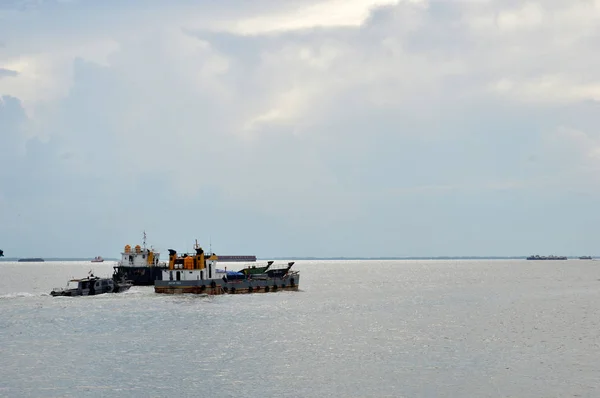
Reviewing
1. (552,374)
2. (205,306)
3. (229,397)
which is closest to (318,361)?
(229,397)

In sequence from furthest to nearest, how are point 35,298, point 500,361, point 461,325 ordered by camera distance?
point 35,298 → point 461,325 → point 500,361

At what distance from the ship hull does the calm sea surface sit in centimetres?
550

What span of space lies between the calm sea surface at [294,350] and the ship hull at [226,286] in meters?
5.50

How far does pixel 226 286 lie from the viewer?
109062mm

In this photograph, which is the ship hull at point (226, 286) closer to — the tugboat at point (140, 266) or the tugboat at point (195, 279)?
the tugboat at point (195, 279)

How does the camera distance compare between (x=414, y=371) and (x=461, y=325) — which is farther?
(x=461, y=325)

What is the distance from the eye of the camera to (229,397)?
39.9 meters

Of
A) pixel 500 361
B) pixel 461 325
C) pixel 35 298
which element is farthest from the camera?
pixel 35 298

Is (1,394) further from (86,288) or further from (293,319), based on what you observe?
(86,288)

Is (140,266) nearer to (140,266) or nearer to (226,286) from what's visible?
(140,266)

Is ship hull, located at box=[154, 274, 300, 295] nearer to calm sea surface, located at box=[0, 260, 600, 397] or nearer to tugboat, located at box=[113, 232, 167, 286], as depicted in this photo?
calm sea surface, located at box=[0, 260, 600, 397]

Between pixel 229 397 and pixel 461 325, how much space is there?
41.0 metres

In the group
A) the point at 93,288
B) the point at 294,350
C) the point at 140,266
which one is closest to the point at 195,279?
the point at 93,288

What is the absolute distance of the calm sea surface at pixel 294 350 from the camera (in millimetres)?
42625
